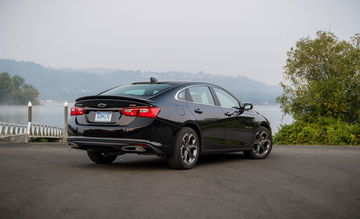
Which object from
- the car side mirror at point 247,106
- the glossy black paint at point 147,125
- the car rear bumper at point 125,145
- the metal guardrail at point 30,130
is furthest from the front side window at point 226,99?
the metal guardrail at point 30,130

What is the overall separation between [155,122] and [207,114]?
1.49 metres

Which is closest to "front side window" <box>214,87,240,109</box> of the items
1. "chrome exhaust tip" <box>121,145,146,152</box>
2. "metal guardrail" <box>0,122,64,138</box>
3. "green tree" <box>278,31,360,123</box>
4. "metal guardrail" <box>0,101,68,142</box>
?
"chrome exhaust tip" <box>121,145,146,152</box>

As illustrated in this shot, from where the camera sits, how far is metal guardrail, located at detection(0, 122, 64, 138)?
3796 cm

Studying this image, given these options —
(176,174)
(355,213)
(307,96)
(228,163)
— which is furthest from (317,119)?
(355,213)

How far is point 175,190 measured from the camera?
636 centimetres

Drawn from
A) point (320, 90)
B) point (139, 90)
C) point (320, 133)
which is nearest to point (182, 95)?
point (139, 90)

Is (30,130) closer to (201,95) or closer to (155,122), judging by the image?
(201,95)

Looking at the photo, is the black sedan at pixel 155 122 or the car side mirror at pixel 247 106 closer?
the black sedan at pixel 155 122

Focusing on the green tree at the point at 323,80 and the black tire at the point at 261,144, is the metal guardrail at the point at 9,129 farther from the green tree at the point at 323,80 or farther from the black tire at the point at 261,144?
the black tire at the point at 261,144

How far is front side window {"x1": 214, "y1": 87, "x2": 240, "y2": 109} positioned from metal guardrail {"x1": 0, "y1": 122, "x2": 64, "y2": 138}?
30383 millimetres

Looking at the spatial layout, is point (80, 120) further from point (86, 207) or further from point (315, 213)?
point (315, 213)

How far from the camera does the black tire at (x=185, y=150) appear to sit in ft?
26.5

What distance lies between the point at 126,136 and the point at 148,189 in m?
1.51

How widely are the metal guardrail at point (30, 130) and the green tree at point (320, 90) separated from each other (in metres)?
22.2
